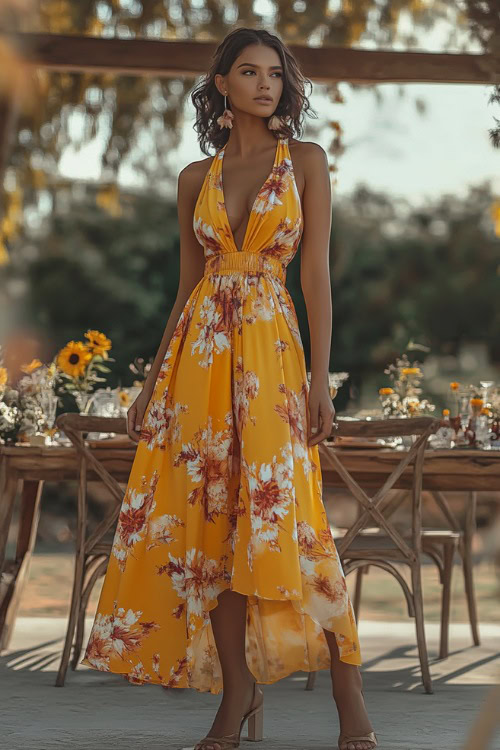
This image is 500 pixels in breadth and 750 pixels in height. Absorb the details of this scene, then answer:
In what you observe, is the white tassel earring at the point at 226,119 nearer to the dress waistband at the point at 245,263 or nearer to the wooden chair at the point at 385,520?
the dress waistband at the point at 245,263

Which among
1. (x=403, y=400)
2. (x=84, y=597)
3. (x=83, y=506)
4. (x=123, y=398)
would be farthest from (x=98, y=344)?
(x=403, y=400)

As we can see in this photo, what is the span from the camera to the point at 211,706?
123 inches

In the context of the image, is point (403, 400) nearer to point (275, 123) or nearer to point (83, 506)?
point (83, 506)

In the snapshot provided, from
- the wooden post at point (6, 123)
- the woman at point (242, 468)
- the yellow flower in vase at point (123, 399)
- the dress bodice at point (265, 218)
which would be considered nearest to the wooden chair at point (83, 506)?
the yellow flower in vase at point (123, 399)

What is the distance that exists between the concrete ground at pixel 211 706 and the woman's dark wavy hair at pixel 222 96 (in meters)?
1.50

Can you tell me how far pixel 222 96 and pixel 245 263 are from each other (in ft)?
1.51

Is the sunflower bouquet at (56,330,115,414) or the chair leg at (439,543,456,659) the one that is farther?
the sunflower bouquet at (56,330,115,414)

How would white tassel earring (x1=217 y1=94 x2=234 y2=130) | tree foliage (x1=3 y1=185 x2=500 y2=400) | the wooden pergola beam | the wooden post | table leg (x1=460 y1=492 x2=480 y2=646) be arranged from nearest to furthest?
white tassel earring (x1=217 y1=94 x2=234 y2=130) → table leg (x1=460 y1=492 x2=480 y2=646) → the wooden pergola beam → the wooden post → tree foliage (x1=3 y1=185 x2=500 y2=400)

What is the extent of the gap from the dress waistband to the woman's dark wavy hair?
32cm

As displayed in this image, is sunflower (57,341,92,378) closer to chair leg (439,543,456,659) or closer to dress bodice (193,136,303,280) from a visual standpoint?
chair leg (439,543,456,659)

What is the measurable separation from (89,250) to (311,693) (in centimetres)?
878

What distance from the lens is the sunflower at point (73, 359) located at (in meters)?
4.09

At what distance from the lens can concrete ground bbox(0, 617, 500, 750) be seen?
105 inches

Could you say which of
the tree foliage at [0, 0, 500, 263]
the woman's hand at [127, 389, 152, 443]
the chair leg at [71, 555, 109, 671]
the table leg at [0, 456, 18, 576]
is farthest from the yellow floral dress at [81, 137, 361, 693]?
the tree foliage at [0, 0, 500, 263]
